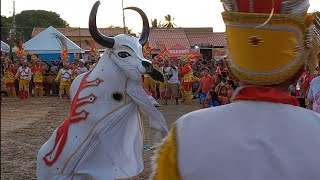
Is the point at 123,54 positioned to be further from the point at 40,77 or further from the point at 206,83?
the point at 40,77

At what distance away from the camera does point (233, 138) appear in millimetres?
1744

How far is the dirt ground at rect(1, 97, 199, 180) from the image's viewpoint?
8023 millimetres

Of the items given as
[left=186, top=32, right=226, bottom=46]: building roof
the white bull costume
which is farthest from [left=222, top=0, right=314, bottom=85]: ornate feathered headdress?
[left=186, top=32, right=226, bottom=46]: building roof

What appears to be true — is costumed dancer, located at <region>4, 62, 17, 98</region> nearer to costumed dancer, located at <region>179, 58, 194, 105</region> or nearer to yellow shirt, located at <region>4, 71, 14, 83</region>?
yellow shirt, located at <region>4, 71, 14, 83</region>

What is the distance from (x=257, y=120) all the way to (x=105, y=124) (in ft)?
9.55

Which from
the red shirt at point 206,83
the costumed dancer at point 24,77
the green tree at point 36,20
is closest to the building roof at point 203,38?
the green tree at point 36,20

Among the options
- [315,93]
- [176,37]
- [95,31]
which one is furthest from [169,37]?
[95,31]

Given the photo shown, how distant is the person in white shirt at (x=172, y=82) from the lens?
61.7 feet

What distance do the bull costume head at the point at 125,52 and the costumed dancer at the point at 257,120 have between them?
2.96 m

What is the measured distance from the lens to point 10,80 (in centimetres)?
2134

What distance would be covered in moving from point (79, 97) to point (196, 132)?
2.99 meters

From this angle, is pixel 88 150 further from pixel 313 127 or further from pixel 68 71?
pixel 68 71

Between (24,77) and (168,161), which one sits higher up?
(168,161)

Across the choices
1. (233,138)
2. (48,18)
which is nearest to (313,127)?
(233,138)
